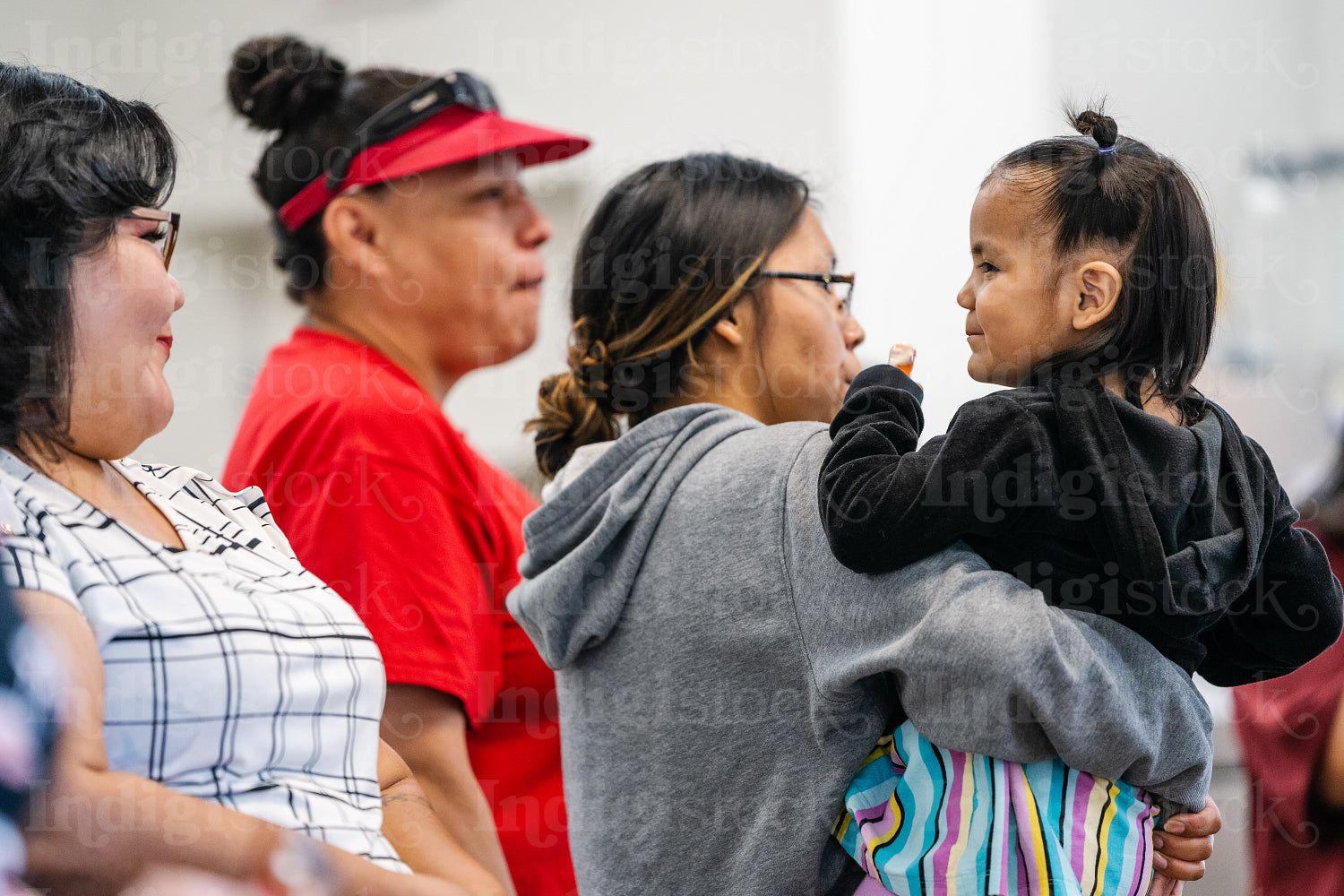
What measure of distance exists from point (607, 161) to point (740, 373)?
1.53 meters

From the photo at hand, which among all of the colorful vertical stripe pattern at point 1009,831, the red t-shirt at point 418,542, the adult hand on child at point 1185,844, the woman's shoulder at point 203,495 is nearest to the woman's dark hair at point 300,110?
the red t-shirt at point 418,542

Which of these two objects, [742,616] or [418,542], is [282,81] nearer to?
[418,542]

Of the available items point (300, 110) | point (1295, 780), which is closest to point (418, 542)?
point (300, 110)

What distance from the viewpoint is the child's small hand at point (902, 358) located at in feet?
3.24

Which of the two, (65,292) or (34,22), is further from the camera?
(34,22)

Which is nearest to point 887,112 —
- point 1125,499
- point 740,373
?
point 740,373

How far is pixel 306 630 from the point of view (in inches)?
30.1

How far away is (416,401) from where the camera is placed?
124cm

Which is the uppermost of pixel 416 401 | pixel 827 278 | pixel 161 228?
pixel 161 228

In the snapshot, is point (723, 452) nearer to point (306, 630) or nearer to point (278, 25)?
point (306, 630)

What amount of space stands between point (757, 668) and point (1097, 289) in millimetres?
396

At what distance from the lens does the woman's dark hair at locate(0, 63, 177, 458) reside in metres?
0.69

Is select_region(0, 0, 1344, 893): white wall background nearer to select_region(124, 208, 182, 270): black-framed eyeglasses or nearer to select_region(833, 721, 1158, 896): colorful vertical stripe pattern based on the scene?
select_region(833, 721, 1158, 896): colorful vertical stripe pattern

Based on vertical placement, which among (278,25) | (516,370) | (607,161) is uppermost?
(278,25)
